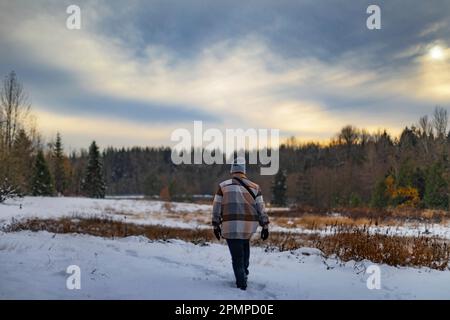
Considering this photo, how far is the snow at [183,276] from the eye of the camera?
5.55 m

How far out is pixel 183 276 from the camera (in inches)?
268

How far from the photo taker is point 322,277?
296 inches

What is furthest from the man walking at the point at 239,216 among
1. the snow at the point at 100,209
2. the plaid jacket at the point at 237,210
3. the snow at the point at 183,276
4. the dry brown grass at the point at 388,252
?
the snow at the point at 100,209

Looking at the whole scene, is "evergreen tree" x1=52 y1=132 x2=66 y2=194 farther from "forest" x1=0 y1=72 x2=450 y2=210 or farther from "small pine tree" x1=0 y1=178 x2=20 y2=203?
"small pine tree" x1=0 y1=178 x2=20 y2=203

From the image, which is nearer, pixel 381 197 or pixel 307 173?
pixel 381 197

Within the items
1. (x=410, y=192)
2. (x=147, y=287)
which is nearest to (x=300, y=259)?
(x=147, y=287)

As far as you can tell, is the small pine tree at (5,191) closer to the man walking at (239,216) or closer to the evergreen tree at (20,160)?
the evergreen tree at (20,160)

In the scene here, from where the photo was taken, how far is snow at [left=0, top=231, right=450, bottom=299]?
5555 mm

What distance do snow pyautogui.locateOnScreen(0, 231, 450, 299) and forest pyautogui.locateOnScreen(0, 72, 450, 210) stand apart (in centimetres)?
2348

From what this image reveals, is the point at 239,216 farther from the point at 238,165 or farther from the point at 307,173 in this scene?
the point at 307,173

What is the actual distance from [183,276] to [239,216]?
4.98 ft

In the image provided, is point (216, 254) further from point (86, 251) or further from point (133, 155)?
point (133, 155)

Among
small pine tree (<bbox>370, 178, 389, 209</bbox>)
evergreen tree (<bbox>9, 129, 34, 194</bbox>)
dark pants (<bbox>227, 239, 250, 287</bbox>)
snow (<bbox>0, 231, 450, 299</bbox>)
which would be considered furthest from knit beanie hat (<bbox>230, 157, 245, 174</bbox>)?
small pine tree (<bbox>370, 178, 389, 209</bbox>)

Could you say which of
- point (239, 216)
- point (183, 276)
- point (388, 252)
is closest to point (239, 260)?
point (239, 216)
